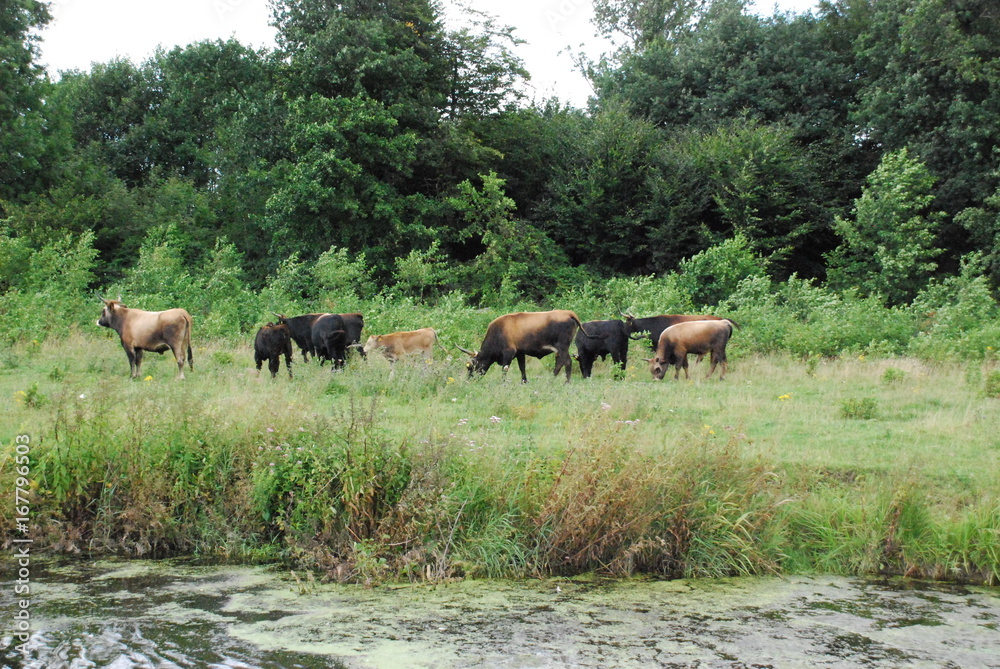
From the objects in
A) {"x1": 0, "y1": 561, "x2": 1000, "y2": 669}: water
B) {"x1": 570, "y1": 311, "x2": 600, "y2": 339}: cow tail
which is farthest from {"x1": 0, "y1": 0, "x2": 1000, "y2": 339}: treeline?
{"x1": 0, "y1": 561, "x2": 1000, "y2": 669}: water

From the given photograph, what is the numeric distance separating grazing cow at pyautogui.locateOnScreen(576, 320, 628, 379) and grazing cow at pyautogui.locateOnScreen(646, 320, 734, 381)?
0.76 metres

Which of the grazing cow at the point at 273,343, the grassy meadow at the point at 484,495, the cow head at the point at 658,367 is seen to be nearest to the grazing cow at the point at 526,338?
the cow head at the point at 658,367

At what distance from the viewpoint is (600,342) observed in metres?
17.1

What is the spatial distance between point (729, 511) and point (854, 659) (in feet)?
7.16

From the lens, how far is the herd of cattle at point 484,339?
15695mm

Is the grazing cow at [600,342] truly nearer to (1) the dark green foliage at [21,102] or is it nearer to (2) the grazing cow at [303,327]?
(2) the grazing cow at [303,327]

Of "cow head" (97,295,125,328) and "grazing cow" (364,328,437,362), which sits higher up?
"cow head" (97,295,125,328)

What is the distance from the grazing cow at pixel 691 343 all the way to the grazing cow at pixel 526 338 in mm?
1796

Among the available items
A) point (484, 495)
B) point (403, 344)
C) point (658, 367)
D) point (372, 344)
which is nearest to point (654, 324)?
point (658, 367)

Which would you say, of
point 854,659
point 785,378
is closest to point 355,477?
point 854,659

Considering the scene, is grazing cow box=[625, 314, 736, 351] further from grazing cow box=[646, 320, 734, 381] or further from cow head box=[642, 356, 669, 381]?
cow head box=[642, 356, 669, 381]

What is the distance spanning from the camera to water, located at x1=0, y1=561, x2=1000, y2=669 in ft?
19.7

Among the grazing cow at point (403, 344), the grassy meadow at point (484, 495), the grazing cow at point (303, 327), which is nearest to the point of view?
the grassy meadow at point (484, 495)

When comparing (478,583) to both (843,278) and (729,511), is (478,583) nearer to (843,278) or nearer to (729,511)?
(729,511)
